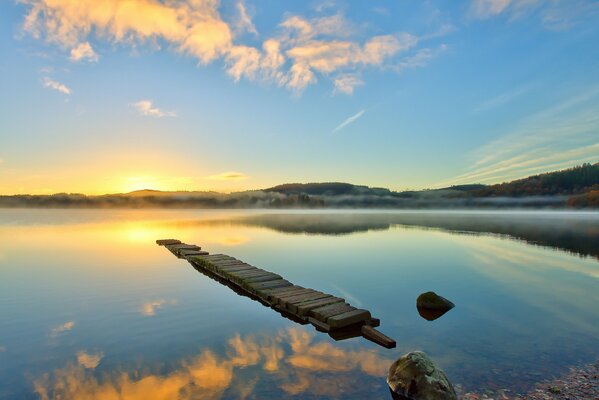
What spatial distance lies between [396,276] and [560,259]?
20.0 m

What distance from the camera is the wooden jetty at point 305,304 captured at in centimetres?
1395

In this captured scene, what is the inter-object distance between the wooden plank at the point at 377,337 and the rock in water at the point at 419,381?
3.03 m

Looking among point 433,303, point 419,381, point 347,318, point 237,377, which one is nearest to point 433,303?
point 433,303

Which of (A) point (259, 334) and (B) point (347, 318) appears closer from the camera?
(B) point (347, 318)

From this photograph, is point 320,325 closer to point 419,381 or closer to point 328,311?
point 328,311

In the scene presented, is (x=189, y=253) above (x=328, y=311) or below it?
below

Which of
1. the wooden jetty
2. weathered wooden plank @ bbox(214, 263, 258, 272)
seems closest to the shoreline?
the wooden jetty

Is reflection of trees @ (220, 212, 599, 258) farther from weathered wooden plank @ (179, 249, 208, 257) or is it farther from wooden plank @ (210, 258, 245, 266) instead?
wooden plank @ (210, 258, 245, 266)

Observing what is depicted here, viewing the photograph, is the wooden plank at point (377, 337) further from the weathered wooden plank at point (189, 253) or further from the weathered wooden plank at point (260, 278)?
the weathered wooden plank at point (189, 253)

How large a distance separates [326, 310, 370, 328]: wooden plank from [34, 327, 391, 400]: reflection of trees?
1.42m

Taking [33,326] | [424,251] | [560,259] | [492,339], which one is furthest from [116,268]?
[560,259]

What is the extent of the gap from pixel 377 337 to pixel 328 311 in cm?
251

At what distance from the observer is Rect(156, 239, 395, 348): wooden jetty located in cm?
1395

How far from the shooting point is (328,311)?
14969 millimetres
